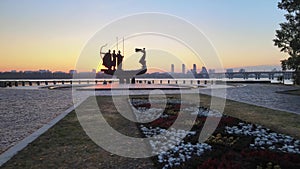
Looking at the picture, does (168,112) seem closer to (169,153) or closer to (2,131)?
(169,153)

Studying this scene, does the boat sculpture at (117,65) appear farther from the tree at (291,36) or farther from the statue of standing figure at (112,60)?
the tree at (291,36)

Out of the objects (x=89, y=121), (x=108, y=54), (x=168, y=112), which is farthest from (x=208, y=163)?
(x=108, y=54)

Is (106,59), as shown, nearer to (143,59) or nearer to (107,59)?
(107,59)

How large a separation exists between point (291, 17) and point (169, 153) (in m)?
21.3

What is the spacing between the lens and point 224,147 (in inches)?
243

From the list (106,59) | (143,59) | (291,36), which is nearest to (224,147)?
(291,36)

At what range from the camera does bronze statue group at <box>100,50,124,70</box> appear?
104ft

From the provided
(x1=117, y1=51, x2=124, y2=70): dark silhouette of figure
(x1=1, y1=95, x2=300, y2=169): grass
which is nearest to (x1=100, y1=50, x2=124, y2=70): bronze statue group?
(x1=117, y1=51, x2=124, y2=70): dark silhouette of figure

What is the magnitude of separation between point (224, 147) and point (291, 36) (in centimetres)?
1925

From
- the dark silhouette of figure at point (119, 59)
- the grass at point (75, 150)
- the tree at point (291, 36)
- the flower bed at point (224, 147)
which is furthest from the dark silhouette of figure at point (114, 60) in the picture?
the flower bed at point (224, 147)

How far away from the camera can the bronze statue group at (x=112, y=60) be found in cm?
3177

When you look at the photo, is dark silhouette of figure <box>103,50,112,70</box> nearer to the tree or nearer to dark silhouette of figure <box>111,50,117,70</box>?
dark silhouette of figure <box>111,50,117,70</box>

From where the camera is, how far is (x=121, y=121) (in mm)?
9828

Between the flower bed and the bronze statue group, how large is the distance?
23839 millimetres
